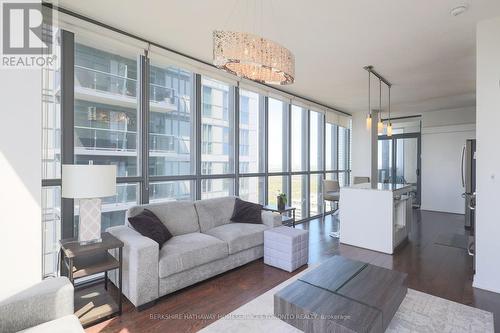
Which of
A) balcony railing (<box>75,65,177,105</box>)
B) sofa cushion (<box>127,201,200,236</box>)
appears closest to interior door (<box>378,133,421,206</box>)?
sofa cushion (<box>127,201,200,236</box>)

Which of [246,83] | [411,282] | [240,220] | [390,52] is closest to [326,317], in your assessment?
[411,282]

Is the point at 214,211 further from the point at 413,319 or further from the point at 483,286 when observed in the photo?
the point at 483,286

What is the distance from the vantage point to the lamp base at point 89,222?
240cm

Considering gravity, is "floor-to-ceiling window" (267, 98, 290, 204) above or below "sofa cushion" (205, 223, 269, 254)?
above

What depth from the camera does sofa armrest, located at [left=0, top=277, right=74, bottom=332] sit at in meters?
1.46

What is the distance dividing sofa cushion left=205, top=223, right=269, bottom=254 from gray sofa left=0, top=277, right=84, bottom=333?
1.73m

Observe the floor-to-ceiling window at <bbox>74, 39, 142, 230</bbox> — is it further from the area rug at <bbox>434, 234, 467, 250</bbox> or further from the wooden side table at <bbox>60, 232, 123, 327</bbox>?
the area rug at <bbox>434, 234, 467, 250</bbox>

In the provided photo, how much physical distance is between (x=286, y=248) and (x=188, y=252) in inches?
48.1

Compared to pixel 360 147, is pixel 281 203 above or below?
below

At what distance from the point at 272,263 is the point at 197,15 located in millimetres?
3005

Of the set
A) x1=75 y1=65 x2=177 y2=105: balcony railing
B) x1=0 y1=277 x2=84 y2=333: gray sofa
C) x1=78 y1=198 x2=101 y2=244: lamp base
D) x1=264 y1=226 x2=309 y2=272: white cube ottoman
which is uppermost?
x1=75 y1=65 x2=177 y2=105: balcony railing

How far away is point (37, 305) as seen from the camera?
5.07 ft

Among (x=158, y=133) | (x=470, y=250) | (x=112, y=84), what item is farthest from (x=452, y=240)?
(x=112, y=84)

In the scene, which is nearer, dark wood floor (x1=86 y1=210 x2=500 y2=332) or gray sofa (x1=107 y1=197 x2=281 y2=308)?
dark wood floor (x1=86 y1=210 x2=500 y2=332)
